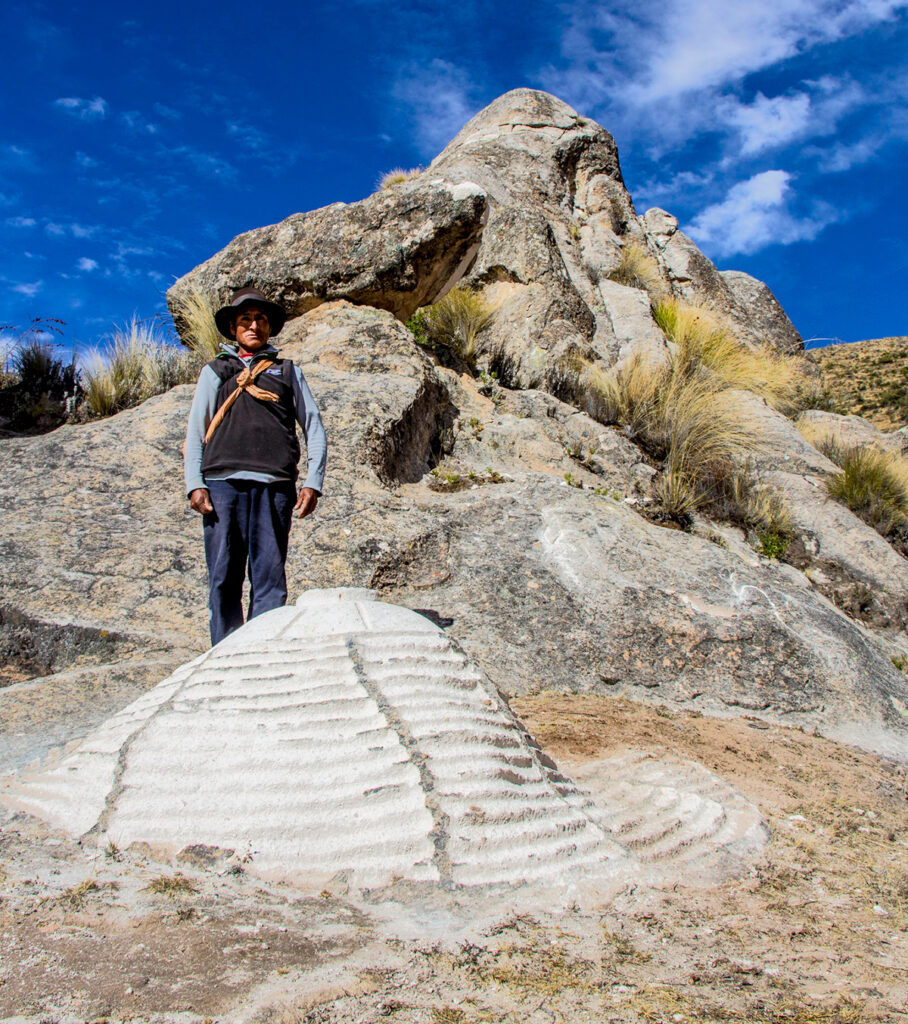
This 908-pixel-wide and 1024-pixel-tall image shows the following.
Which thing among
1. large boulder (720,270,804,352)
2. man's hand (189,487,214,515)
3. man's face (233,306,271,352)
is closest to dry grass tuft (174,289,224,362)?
man's face (233,306,271,352)

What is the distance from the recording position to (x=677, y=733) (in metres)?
3.14

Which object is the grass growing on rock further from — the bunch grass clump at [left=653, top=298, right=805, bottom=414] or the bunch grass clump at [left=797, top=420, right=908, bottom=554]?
the bunch grass clump at [left=797, top=420, right=908, bottom=554]

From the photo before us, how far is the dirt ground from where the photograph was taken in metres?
1.04

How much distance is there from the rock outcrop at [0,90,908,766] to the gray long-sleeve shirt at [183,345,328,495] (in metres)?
0.94

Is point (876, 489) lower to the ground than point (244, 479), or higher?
higher

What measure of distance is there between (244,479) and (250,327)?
2.48 feet

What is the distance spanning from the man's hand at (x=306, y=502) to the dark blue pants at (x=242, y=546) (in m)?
0.07

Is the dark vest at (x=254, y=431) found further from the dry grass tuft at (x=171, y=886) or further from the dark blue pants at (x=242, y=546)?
the dry grass tuft at (x=171, y=886)

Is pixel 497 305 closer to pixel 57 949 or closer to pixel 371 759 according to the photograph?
pixel 371 759

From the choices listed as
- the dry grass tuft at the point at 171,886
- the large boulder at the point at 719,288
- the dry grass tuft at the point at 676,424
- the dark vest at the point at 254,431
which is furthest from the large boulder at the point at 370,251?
the large boulder at the point at 719,288

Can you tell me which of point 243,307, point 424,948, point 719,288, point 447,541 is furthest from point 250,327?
point 719,288

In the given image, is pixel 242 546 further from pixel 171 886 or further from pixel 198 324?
pixel 198 324

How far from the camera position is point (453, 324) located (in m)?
7.77

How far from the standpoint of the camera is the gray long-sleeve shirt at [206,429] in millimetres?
3082
